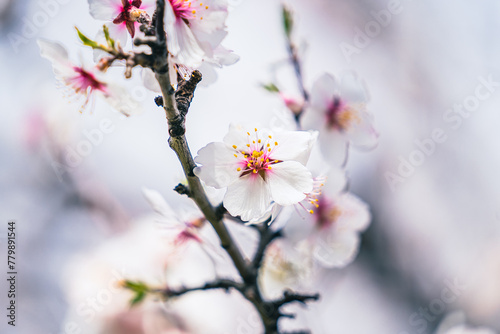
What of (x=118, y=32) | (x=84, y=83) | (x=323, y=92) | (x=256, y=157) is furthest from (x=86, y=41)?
(x=323, y=92)

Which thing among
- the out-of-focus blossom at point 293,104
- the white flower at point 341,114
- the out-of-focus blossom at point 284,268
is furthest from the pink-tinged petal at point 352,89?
the out-of-focus blossom at point 284,268

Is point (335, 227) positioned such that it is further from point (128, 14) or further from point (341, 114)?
point (128, 14)

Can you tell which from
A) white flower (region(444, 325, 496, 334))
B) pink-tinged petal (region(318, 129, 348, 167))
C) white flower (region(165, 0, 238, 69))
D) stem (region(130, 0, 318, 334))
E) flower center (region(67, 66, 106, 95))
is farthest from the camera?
white flower (region(444, 325, 496, 334))

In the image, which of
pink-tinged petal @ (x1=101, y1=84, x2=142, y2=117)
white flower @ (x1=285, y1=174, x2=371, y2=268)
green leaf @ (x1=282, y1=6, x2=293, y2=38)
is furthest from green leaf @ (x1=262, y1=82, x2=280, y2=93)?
pink-tinged petal @ (x1=101, y1=84, x2=142, y2=117)

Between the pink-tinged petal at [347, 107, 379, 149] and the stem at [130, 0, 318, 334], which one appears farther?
the pink-tinged petal at [347, 107, 379, 149]

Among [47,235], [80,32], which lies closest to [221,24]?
[80,32]

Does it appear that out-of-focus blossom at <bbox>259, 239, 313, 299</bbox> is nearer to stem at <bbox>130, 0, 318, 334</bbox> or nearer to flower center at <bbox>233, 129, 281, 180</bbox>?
stem at <bbox>130, 0, 318, 334</bbox>

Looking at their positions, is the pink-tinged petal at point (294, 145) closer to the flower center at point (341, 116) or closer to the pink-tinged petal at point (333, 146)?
the pink-tinged petal at point (333, 146)
